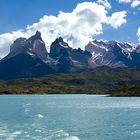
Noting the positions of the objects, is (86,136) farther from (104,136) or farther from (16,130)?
(16,130)

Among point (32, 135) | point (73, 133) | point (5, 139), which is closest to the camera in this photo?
point (5, 139)

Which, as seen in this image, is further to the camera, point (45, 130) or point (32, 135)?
point (45, 130)

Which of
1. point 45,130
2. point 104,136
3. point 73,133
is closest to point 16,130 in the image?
point 45,130

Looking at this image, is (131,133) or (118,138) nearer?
(118,138)

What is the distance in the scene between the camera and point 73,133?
89.2 metres

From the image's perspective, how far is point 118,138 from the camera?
8231cm

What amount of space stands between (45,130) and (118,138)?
19392mm

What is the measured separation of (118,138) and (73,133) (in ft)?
38.3

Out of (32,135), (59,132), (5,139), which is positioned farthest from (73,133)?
(5,139)

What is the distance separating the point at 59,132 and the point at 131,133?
16.4 meters

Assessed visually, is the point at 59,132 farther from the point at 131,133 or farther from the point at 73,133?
the point at 131,133

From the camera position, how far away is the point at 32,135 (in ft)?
274

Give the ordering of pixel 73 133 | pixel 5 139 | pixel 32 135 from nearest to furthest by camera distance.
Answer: pixel 5 139, pixel 32 135, pixel 73 133

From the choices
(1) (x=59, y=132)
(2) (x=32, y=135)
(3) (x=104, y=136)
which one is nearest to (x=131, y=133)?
(3) (x=104, y=136)
